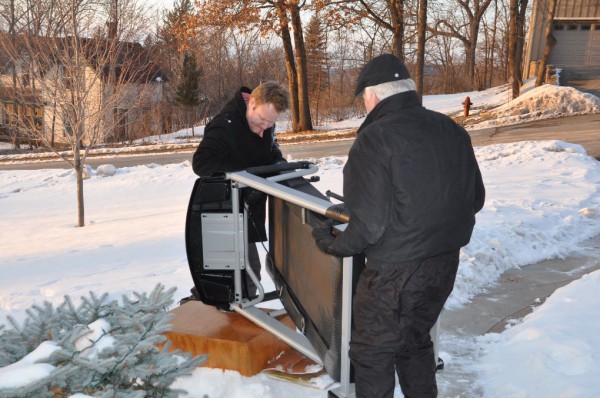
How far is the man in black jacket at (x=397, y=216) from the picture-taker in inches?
94.2

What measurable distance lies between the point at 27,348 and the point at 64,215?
29.7ft

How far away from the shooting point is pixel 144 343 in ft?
6.32

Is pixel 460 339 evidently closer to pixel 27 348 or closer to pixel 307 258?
pixel 307 258

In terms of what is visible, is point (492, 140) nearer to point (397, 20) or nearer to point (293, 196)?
point (397, 20)

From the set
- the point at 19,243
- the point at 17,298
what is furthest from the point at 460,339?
the point at 19,243

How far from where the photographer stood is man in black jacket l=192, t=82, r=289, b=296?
369 cm

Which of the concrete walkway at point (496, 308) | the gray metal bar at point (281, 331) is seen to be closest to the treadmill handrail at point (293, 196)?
the gray metal bar at point (281, 331)

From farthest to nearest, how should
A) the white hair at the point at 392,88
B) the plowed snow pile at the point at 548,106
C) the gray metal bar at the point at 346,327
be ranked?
1. the plowed snow pile at the point at 548,106
2. the gray metal bar at the point at 346,327
3. the white hair at the point at 392,88

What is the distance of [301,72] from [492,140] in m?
10.4

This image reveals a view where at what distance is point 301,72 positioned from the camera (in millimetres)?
23359

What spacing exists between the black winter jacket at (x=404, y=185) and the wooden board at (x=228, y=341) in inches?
50.6

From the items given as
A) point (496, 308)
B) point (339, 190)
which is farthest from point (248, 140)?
point (339, 190)

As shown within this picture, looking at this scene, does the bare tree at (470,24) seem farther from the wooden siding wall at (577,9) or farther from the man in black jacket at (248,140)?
the man in black jacket at (248,140)

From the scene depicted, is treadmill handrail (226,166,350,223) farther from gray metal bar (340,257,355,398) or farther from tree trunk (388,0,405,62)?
tree trunk (388,0,405,62)
